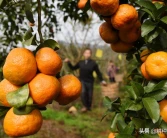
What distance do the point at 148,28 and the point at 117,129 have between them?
0.36 metres

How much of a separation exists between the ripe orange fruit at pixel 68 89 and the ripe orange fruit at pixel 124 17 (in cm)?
25

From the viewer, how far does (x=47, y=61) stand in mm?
703

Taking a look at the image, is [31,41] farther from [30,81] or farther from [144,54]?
[144,54]

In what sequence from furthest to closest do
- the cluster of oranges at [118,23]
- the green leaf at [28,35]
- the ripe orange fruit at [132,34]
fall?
the ripe orange fruit at [132,34]
the cluster of oranges at [118,23]
the green leaf at [28,35]

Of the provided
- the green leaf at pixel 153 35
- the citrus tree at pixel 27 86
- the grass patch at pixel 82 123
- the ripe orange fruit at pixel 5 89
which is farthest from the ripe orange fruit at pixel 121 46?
the grass patch at pixel 82 123

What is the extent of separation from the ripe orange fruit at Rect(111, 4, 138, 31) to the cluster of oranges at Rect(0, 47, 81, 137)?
28cm

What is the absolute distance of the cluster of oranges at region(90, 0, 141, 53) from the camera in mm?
881

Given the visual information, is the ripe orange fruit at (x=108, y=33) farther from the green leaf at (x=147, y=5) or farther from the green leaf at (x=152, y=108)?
the green leaf at (x=152, y=108)

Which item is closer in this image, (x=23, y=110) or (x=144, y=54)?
(x=23, y=110)

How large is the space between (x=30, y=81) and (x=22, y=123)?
0.36ft

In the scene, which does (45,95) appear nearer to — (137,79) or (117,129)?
(117,129)

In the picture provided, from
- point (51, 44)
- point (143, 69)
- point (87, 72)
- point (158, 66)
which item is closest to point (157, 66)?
point (158, 66)

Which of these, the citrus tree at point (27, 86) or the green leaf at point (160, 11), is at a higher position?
the green leaf at point (160, 11)

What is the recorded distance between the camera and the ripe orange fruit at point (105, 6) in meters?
0.86
